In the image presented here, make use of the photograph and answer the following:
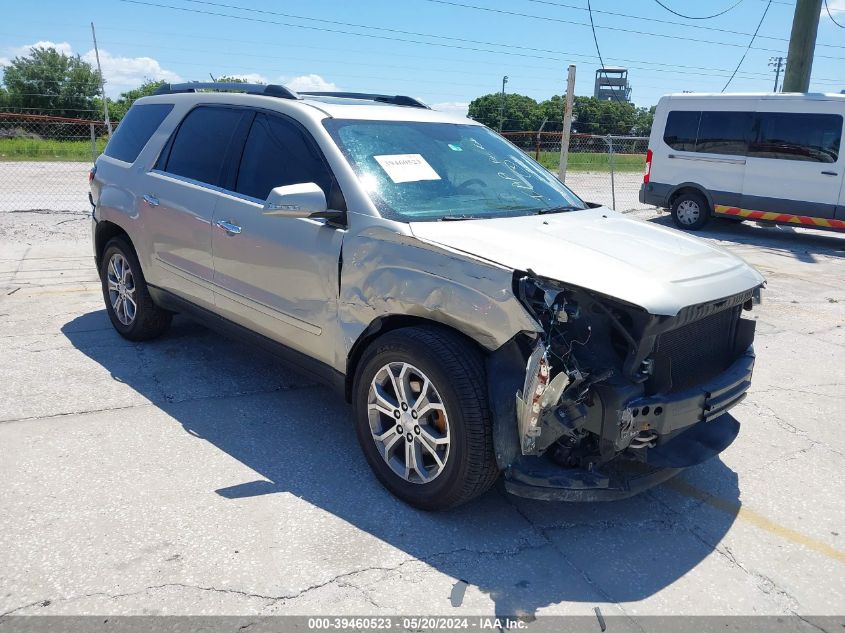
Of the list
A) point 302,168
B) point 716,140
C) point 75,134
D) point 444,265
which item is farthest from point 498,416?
point 75,134

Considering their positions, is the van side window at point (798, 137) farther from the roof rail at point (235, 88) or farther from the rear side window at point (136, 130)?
the rear side window at point (136, 130)

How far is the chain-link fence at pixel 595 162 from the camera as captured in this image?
18.9m

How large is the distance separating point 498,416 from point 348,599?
0.94 metres

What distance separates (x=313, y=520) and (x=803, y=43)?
15014mm

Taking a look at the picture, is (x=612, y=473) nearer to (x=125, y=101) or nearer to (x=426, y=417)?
(x=426, y=417)

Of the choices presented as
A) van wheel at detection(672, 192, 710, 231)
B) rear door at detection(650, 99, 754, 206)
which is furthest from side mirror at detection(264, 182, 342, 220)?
van wheel at detection(672, 192, 710, 231)

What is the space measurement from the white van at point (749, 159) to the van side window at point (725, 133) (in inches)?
0.6

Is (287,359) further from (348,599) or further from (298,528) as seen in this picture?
(348,599)

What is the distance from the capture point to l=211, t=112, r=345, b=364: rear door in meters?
3.69

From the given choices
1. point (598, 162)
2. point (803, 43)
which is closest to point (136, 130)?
point (803, 43)

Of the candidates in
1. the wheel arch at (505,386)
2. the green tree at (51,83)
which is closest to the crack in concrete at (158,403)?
the wheel arch at (505,386)

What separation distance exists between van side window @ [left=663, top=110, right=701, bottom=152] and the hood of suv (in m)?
10.3

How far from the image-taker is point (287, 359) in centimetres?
405

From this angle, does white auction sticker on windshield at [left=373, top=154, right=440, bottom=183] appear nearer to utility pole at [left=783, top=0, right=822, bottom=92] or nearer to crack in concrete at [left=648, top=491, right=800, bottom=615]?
crack in concrete at [left=648, top=491, right=800, bottom=615]
